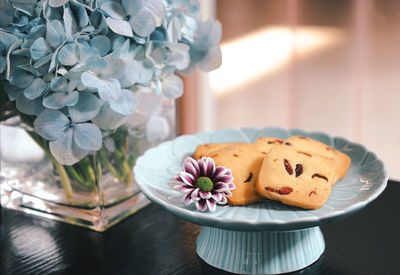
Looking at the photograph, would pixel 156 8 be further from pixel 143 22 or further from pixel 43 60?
pixel 43 60

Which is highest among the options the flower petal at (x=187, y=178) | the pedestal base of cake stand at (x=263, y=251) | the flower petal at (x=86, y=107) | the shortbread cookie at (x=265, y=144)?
the flower petal at (x=86, y=107)

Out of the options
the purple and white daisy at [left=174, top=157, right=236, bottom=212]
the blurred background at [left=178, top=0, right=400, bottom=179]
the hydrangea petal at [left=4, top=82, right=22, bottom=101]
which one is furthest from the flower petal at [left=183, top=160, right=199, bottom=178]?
the blurred background at [left=178, top=0, right=400, bottom=179]

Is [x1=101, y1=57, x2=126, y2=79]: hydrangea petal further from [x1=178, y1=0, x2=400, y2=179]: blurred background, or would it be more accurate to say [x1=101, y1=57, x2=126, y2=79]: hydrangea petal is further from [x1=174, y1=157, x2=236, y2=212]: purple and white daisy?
[x1=178, y1=0, x2=400, y2=179]: blurred background

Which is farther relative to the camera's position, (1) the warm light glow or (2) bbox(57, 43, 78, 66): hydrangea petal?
(1) the warm light glow

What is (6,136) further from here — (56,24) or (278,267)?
(278,267)

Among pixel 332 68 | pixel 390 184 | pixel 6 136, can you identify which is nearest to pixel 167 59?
pixel 6 136

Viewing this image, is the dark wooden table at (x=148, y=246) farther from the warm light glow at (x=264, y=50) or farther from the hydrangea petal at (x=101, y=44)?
the warm light glow at (x=264, y=50)

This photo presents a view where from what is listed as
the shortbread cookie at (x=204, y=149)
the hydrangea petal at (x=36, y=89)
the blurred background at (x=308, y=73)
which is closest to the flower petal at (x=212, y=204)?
the shortbread cookie at (x=204, y=149)

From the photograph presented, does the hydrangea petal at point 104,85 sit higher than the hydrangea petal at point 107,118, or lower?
higher
